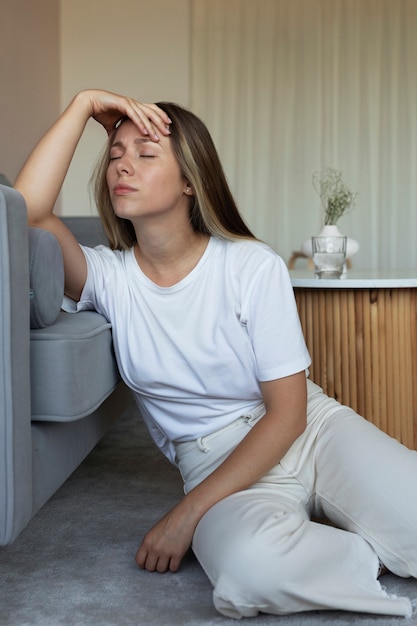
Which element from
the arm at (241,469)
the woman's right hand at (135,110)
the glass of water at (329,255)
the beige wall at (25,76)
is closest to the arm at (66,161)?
the woman's right hand at (135,110)

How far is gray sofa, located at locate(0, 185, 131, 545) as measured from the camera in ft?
3.85

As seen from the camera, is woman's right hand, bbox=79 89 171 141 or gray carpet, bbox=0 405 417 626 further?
woman's right hand, bbox=79 89 171 141

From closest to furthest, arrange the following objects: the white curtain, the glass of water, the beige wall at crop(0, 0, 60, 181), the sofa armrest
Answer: the sofa armrest, the glass of water, the beige wall at crop(0, 0, 60, 181), the white curtain

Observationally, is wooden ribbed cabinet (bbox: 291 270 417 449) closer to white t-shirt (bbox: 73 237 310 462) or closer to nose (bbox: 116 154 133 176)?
white t-shirt (bbox: 73 237 310 462)

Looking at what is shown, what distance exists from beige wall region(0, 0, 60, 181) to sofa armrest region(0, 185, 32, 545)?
9.30 ft

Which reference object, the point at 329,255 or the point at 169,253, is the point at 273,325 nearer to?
the point at 169,253

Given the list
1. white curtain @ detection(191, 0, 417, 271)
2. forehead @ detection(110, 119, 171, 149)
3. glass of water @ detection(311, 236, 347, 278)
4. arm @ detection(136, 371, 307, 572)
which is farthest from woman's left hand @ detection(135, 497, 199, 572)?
white curtain @ detection(191, 0, 417, 271)

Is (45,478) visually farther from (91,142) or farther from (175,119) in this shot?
(91,142)

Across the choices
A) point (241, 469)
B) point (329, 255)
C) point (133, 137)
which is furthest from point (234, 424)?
point (329, 255)

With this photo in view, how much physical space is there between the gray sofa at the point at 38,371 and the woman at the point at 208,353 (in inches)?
5.1

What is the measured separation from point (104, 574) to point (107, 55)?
4.83 m

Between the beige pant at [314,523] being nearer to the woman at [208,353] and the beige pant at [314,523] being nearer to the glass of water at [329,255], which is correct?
the woman at [208,353]

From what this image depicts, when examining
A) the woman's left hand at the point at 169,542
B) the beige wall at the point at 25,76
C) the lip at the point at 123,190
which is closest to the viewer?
the woman's left hand at the point at 169,542

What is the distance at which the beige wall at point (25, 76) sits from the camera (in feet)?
12.9
